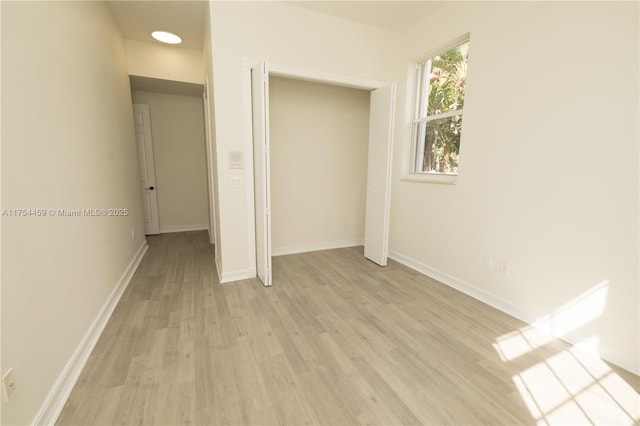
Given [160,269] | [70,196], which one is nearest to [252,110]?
[70,196]

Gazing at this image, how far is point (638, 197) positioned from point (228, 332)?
281 centimetres

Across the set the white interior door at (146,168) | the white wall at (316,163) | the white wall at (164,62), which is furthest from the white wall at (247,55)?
the white interior door at (146,168)

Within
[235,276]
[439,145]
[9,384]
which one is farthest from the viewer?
[439,145]

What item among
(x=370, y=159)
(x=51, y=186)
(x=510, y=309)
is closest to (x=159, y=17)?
(x=51, y=186)

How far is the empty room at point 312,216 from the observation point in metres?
1.42

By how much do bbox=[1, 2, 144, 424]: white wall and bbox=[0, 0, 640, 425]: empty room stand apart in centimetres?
2

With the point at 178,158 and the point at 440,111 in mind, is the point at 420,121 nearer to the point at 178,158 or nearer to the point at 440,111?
the point at 440,111

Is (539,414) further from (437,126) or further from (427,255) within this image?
(437,126)

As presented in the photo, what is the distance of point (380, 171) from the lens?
3389 mm

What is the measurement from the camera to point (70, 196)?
5.83 ft

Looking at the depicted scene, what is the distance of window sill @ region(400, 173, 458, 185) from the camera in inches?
114

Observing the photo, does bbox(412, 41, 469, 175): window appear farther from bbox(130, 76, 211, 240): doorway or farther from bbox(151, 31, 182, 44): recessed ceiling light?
bbox(130, 76, 211, 240): doorway

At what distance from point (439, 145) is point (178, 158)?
14.5 feet

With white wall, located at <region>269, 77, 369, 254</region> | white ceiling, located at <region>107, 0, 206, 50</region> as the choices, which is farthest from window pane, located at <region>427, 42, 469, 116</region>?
white ceiling, located at <region>107, 0, 206, 50</region>
